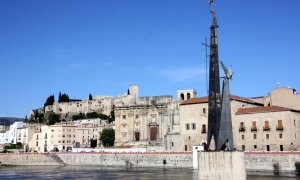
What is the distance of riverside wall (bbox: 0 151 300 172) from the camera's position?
4653cm

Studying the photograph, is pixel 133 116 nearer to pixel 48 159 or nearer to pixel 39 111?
pixel 48 159

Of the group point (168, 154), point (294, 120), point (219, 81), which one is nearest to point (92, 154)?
point (168, 154)

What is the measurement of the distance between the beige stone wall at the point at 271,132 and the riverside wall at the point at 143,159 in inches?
162

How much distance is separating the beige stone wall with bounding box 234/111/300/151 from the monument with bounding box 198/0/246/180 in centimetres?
2868

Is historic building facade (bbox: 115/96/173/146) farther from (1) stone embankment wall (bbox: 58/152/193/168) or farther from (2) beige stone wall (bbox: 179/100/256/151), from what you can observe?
(2) beige stone wall (bbox: 179/100/256/151)

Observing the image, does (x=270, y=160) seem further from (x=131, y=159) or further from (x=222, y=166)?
(x=222, y=166)

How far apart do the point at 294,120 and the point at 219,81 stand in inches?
1179

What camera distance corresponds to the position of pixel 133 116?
3231 inches

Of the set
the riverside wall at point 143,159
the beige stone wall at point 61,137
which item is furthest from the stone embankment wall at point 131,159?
the beige stone wall at point 61,137

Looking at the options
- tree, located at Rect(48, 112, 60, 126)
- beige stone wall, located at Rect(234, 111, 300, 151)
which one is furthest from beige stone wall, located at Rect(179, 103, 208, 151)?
tree, located at Rect(48, 112, 60, 126)

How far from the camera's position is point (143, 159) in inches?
2424

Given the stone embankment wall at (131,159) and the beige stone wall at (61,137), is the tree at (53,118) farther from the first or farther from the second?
the stone embankment wall at (131,159)

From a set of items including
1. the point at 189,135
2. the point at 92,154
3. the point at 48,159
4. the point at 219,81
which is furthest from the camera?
the point at 48,159

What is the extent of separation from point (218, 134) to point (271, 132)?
99.6 feet
